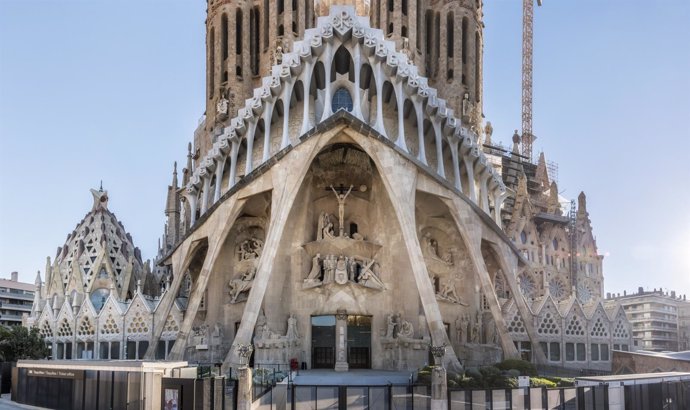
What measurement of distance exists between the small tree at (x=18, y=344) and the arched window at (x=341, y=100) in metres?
21.6

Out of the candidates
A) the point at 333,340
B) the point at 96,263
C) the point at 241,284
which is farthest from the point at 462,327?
the point at 96,263

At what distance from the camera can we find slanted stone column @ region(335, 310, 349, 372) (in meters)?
38.4

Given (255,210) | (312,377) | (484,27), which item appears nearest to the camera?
(312,377)

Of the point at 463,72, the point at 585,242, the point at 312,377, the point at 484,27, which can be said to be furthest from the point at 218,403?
the point at 585,242

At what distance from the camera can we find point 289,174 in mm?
37438

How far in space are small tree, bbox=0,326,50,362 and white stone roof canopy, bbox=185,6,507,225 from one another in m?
12.0

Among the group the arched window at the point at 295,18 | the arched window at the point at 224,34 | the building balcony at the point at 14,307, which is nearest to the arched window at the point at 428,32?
the arched window at the point at 295,18

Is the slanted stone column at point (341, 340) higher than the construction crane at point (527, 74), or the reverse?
the construction crane at point (527, 74)

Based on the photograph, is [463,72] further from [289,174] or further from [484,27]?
[289,174]

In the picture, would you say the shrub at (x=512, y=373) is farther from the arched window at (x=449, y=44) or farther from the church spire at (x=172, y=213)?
the church spire at (x=172, y=213)

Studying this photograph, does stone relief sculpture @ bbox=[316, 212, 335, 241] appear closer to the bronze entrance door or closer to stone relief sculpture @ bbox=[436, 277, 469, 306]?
the bronze entrance door

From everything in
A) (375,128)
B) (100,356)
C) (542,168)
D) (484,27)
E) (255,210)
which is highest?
(484,27)

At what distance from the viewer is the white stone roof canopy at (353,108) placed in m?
38.3

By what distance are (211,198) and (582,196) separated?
42093 mm
